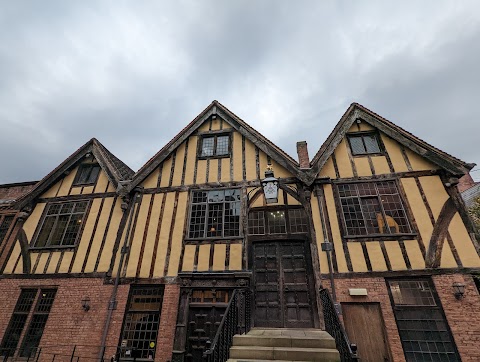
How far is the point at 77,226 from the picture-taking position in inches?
428

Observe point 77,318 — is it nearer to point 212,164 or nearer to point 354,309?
point 212,164

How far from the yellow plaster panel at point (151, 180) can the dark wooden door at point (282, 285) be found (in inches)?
204

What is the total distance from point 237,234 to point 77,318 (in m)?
6.38

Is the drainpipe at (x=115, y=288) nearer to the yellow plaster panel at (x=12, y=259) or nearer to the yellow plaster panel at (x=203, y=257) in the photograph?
the yellow plaster panel at (x=203, y=257)

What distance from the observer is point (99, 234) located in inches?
408

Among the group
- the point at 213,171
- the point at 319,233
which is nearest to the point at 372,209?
the point at 319,233

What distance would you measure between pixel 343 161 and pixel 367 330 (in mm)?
5730

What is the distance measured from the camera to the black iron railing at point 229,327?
4571mm

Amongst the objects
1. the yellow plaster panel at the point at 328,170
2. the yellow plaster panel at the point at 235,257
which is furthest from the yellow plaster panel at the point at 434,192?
the yellow plaster panel at the point at 235,257

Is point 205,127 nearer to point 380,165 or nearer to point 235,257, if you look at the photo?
point 235,257

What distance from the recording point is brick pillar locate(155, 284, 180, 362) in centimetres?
786

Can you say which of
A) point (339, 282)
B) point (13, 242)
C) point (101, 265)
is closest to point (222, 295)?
point (339, 282)

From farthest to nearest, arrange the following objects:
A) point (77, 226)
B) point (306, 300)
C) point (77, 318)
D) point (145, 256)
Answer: point (77, 226) → point (145, 256) → point (77, 318) → point (306, 300)

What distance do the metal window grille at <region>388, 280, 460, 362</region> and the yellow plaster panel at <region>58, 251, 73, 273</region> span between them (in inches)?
460
